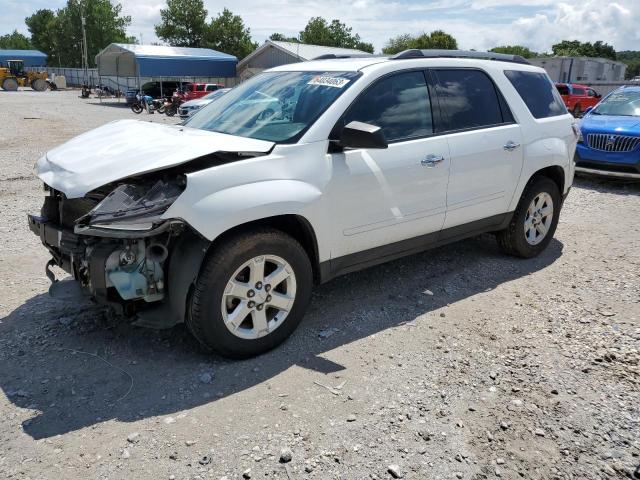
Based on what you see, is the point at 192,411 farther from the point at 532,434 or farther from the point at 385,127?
the point at 385,127

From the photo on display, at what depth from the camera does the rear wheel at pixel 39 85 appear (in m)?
50.3

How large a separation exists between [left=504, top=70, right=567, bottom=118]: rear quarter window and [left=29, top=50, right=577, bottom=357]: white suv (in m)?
0.15

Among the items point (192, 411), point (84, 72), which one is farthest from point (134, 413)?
point (84, 72)

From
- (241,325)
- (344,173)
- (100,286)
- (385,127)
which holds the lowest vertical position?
(241,325)

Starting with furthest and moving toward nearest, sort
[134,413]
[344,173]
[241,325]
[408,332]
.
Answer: [408,332] → [344,173] → [241,325] → [134,413]

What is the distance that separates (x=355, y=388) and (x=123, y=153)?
2029mm

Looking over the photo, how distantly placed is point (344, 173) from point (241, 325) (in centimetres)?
121

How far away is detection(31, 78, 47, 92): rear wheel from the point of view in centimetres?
5034

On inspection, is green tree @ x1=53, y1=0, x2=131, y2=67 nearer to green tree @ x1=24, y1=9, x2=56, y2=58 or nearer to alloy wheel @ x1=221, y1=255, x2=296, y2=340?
green tree @ x1=24, y1=9, x2=56, y2=58

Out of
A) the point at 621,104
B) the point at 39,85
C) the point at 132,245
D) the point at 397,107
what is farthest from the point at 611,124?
the point at 39,85

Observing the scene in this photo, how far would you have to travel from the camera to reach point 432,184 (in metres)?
4.18

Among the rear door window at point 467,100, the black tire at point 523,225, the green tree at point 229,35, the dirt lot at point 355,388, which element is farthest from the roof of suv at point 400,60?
the green tree at point 229,35

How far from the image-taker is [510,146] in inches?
187

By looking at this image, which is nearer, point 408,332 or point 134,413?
point 134,413
